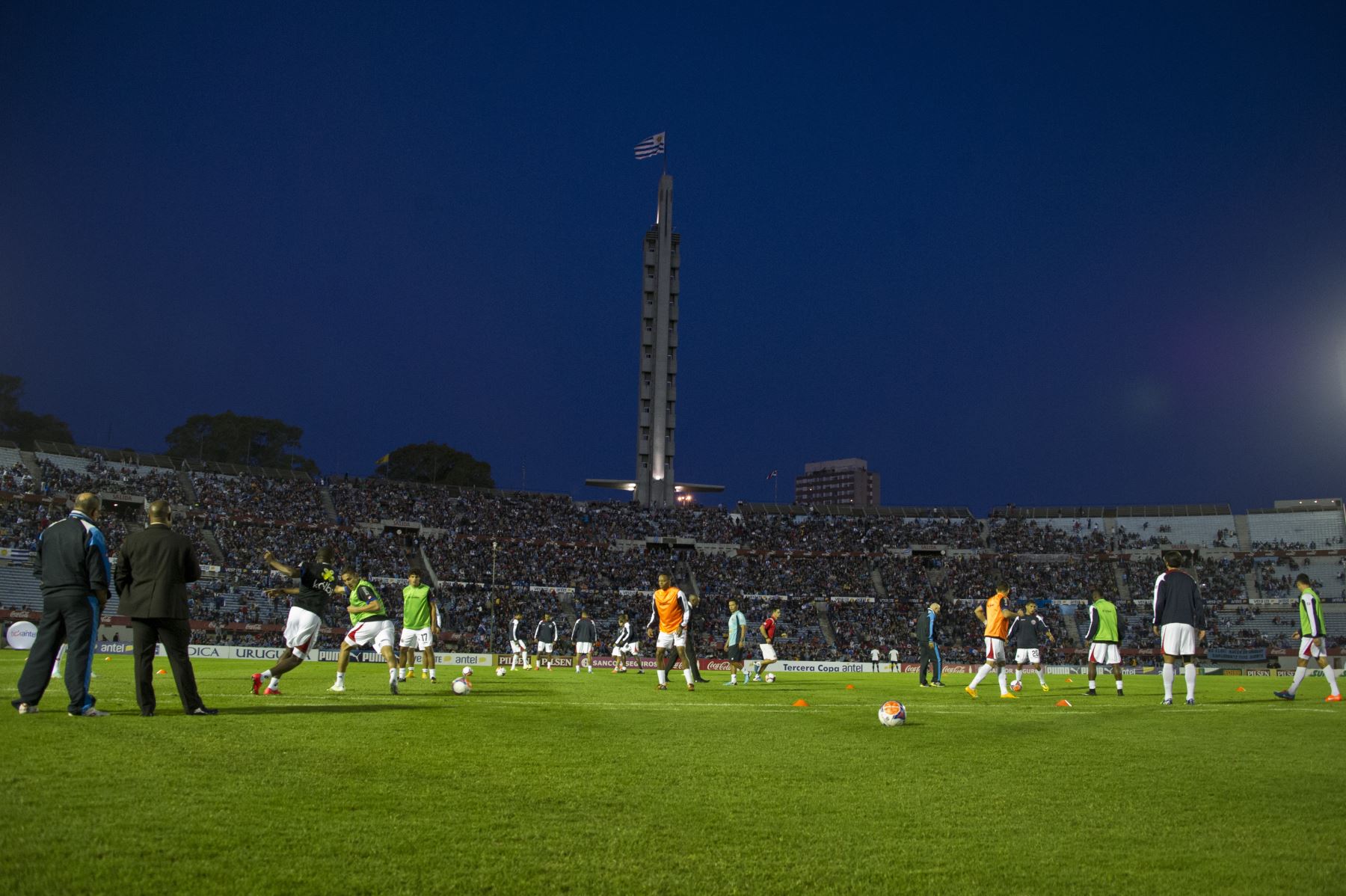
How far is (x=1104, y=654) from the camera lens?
20.7 m

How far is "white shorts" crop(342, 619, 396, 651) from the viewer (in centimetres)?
1703

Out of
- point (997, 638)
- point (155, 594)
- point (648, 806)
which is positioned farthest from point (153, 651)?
point (997, 638)

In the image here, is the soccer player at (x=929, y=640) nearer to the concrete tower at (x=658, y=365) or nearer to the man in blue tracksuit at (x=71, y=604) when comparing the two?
the man in blue tracksuit at (x=71, y=604)

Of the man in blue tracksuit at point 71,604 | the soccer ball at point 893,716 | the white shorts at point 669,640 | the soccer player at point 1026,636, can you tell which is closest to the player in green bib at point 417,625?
the white shorts at point 669,640

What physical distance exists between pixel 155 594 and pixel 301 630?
5105mm

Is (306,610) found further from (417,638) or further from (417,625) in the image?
(417,625)

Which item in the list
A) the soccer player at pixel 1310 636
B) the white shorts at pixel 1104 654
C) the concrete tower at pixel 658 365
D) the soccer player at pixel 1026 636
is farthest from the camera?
the concrete tower at pixel 658 365

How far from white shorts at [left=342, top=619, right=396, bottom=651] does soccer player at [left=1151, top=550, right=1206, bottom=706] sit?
12.5 m

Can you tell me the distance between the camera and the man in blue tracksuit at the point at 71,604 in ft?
31.8

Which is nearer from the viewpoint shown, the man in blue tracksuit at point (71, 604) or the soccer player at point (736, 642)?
the man in blue tracksuit at point (71, 604)

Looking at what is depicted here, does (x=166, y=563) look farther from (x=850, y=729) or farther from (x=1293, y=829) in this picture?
(x=1293, y=829)

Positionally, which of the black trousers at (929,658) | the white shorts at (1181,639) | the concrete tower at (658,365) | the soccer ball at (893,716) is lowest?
the black trousers at (929,658)

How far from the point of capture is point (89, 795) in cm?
575

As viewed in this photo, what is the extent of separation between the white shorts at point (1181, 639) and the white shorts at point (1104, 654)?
4.50 metres
